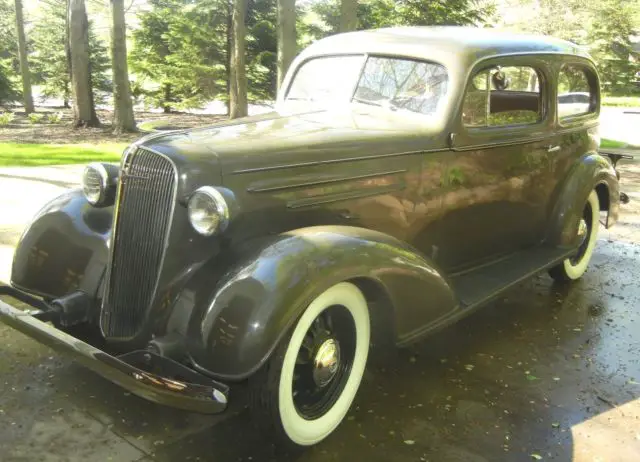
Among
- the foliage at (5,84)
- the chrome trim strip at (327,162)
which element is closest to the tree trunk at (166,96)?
the foliage at (5,84)

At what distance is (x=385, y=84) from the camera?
3.72m

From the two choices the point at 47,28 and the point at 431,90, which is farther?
the point at 47,28

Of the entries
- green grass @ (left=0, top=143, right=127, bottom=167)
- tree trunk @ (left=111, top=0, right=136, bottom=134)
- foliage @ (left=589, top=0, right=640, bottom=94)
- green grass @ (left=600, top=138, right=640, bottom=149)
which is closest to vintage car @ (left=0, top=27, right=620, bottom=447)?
green grass @ (left=0, top=143, right=127, bottom=167)

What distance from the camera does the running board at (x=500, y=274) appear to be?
3529 millimetres

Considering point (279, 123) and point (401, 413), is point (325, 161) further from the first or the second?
point (401, 413)

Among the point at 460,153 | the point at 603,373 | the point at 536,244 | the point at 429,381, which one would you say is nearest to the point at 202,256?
the point at 429,381

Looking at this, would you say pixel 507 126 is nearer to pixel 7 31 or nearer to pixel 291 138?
pixel 291 138

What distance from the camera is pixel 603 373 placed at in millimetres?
3447

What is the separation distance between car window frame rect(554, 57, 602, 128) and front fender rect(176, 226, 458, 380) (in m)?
2.36

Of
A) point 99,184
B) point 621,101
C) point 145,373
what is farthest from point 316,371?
point 621,101

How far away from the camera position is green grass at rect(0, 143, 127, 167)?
971cm

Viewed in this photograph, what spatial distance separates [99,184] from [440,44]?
Result: 88.9 inches

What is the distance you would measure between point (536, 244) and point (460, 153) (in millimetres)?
1411

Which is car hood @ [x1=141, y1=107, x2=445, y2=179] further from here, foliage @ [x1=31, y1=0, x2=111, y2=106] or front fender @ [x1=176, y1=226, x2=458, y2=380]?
foliage @ [x1=31, y1=0, x2=111, y2=106]
